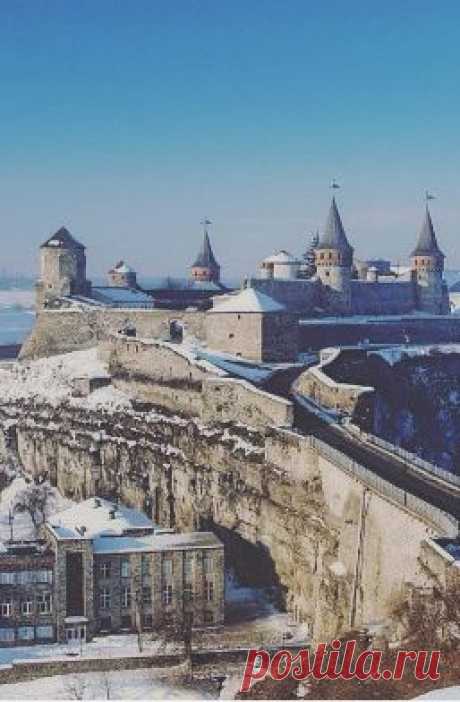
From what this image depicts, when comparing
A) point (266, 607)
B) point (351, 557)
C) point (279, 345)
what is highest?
point (279, 345)

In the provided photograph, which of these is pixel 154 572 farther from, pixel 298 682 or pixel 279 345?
pixel 279 345

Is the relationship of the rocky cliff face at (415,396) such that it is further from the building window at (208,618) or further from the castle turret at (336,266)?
the building window at (208,618)

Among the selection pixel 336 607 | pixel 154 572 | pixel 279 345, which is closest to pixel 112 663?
pixel 154 572

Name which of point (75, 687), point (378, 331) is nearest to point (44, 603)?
point (75, 687)

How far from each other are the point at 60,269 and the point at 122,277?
5460mm

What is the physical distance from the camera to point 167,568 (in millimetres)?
26969

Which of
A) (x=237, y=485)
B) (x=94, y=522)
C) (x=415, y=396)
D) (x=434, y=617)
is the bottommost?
(x=94, y=522)

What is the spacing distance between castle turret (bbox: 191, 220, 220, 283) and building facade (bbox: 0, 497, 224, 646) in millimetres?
31981

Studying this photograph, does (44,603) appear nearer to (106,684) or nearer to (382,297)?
(106,684)

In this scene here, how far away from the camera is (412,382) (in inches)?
1777

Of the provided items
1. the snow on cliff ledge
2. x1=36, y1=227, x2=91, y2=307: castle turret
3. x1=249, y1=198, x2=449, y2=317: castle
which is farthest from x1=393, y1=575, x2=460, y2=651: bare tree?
x1=36, y1=227, x2=91, y2=307: castle turret

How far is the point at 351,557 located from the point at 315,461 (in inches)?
154

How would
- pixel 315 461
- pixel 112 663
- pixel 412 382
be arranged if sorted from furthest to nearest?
pixel 412 382 → pixel 315 461 → pixel 112 663

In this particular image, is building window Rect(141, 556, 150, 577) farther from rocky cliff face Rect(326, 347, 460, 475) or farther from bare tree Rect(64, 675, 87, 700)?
rocky cliff face Rect(326, 347, 460, 475)
